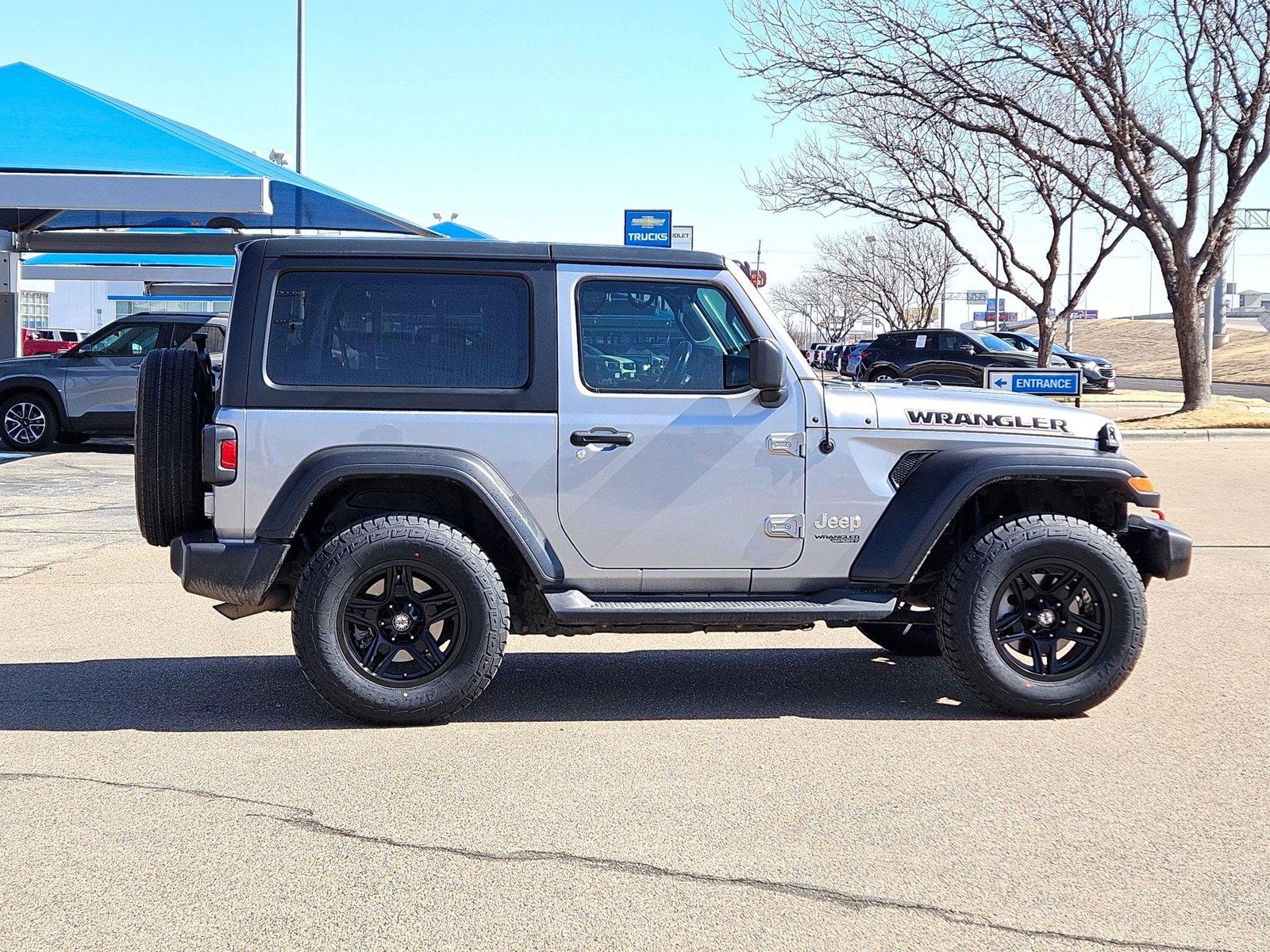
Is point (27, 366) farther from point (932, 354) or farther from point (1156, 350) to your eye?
point (1156, 350)

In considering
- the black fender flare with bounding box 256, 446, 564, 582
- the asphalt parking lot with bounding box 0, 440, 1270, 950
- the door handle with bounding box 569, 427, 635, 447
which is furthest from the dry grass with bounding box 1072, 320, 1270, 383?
the black fender flare with bounding box 256, 446, 564, 582

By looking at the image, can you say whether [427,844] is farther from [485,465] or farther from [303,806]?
[485,465]

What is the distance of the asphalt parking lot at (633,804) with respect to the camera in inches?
146

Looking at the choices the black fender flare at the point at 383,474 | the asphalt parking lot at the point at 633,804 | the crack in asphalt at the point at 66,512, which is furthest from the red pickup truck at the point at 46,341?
the black fender flare at the point at 383,474

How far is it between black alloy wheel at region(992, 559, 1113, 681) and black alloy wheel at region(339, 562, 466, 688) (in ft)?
7.42

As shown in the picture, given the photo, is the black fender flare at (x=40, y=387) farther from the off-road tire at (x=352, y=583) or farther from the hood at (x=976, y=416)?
the hood at (x=976, y=416)

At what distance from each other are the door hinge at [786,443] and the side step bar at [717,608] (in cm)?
61

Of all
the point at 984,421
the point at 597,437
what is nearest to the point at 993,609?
the point at 984,421

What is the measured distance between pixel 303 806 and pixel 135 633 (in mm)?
3258

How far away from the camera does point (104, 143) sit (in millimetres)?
15953

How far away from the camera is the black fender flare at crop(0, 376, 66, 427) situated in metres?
17.4

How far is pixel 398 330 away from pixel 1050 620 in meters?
2.95

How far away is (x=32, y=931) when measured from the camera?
3.59 m

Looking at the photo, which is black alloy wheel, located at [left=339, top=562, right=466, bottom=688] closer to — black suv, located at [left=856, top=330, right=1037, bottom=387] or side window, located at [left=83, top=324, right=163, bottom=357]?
side window, located at [left=83, top=324, right=163, bottom=357]
